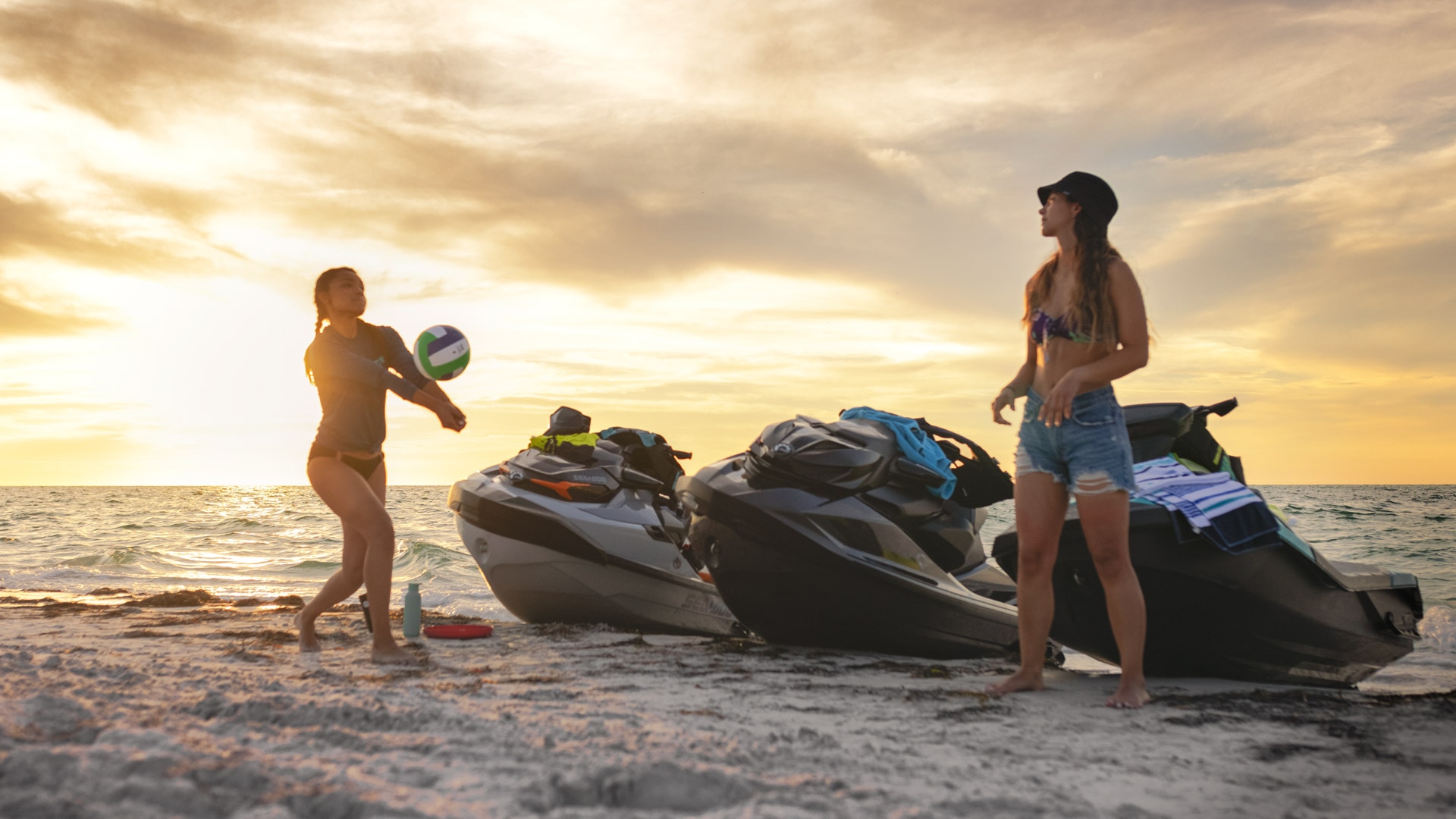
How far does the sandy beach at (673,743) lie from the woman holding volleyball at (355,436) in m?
0.43

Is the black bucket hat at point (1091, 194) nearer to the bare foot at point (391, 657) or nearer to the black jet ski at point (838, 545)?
the black jet ski at point (838, 545)

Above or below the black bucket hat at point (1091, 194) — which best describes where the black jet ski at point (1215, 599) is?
below

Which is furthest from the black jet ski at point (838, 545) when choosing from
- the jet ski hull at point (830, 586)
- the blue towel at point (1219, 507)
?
the blue towel at point (1219, 507)

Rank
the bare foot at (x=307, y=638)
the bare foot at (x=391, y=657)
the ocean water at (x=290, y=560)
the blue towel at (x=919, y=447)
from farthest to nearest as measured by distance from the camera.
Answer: the ocean water at (x=290, y=560), the blue towel at (x=919, y=447), the bare foot at (x=307, y=638), the bare foot at (x=391, y=657)

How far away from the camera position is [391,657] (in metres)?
4.30

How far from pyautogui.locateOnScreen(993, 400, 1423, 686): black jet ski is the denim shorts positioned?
50cm

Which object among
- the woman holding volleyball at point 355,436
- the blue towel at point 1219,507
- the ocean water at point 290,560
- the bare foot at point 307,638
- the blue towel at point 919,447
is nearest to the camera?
the blue towel at point 1219,507

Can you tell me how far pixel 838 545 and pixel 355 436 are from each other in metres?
2.36

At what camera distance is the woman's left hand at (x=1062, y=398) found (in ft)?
10.8

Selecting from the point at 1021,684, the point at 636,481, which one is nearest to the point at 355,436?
the point at 636,481

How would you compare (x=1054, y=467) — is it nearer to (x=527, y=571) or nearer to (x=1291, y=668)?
(x=1291, y=668)

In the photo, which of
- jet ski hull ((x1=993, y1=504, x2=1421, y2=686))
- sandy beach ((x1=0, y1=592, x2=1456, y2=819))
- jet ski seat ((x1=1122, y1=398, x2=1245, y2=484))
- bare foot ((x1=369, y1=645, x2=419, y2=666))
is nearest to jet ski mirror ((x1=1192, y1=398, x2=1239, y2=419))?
jet ski seat ((x1=1122, y1=398, x2=1245, y2=484))

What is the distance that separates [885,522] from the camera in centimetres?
457

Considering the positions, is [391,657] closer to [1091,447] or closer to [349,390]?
[349,390]
